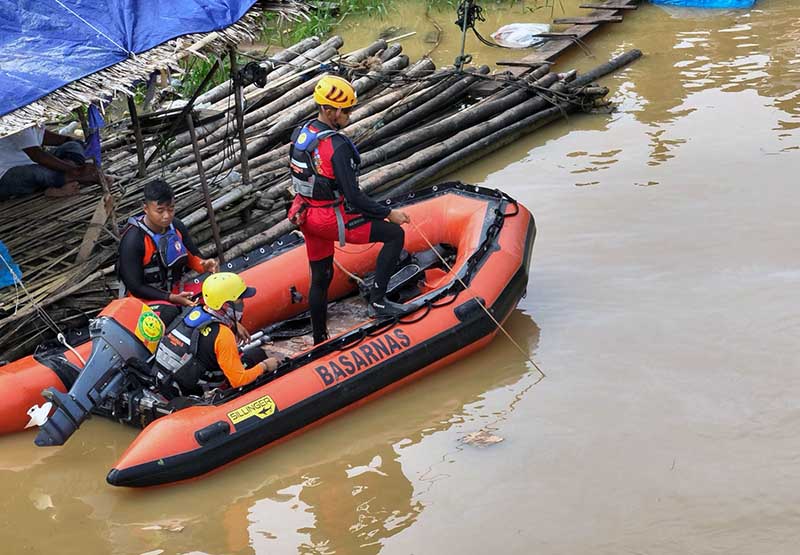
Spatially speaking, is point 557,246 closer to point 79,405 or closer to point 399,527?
point 399,527

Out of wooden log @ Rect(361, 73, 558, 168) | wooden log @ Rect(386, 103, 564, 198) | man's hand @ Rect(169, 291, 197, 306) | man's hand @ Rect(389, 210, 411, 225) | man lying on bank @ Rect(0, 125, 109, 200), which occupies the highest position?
man lying on bank @ Rect(0, 125, 109, 200)

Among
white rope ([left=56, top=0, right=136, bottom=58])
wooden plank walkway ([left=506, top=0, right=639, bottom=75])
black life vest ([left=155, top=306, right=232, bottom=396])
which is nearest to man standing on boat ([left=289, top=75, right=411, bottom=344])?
black life vest ([left=155, top=306, right=232, bottom=396])

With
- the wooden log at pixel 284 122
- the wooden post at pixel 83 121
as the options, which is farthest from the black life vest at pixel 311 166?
the wooden log at pixel 284 122

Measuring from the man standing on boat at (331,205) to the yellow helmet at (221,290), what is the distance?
0.92m

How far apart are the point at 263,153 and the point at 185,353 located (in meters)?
4.53

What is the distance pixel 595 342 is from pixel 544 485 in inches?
67.5

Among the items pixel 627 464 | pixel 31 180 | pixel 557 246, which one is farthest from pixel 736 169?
pixel 31 180

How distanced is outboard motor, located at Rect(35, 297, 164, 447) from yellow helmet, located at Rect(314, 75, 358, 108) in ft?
5.71

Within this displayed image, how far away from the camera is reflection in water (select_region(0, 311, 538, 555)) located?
5.82 metres

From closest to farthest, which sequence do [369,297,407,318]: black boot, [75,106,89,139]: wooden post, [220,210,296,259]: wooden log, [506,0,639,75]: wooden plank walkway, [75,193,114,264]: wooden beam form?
1. [369,297,407,318]: black boot
2. [75,106,89,139]: wooden post
3. [75,193,114,264]: wooden beam
4. [220,210,296,259]: wooden log
5. [506,0,639,75]: wooden plank walkway

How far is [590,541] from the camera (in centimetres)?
551

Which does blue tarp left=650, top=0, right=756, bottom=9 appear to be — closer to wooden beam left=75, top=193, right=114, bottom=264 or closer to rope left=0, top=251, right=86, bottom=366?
wooden beam left=75, top=193, right=114, bottom=264

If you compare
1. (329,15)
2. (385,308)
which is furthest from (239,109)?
(329,15)

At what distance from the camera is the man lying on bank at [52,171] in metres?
8.20
